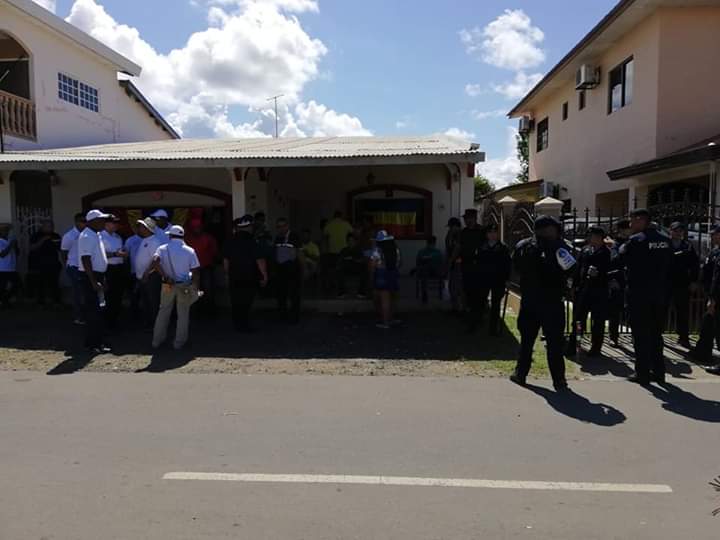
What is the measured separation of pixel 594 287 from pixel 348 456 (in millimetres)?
4355

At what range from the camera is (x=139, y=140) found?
20797 mm

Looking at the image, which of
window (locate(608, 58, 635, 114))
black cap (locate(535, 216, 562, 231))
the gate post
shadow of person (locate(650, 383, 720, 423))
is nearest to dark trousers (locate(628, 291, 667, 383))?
shadow of person (locate(650, 383, 720, 423))

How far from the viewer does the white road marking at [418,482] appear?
12.5 feet

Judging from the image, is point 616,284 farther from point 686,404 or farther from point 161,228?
point 161,228

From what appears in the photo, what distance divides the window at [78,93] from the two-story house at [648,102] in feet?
45.0

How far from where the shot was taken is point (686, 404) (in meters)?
5.55

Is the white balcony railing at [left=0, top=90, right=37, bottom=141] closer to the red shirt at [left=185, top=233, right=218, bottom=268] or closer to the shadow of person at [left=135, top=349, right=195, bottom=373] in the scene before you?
the red shirt at [left=185, top=233, right=218, bottom=268]

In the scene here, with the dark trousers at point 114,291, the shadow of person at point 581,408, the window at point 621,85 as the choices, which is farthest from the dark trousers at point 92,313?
the window at point 621,85

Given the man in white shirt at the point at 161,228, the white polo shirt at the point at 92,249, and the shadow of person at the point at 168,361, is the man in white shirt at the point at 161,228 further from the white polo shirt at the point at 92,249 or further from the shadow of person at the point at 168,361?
the shadow of person at the point at 168,361

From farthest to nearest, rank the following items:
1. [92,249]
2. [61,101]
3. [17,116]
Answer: [61,101], [17,116], [92,249]

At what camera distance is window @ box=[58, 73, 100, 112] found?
16.3m

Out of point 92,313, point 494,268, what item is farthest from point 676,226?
point 92,313

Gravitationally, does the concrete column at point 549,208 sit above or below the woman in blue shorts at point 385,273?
above

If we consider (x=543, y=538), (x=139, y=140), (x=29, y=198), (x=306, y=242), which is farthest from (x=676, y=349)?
(x=139, y=140)
